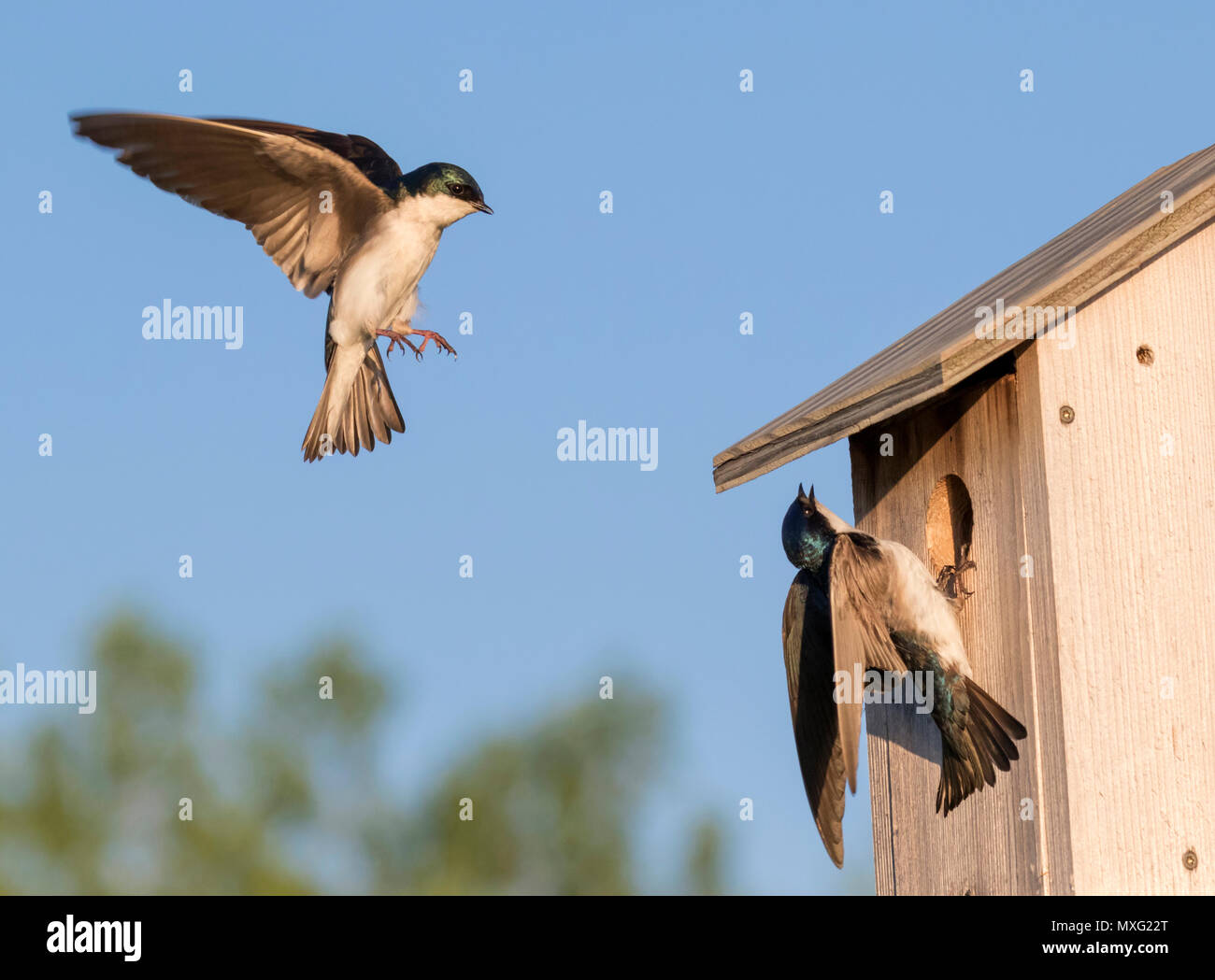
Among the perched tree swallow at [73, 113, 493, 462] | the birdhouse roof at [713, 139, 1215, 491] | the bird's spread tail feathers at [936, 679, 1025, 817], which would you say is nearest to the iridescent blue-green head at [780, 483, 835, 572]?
the birdhouse roof at [713, 139, 1215, 491]

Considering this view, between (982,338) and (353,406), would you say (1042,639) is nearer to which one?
(982,338)

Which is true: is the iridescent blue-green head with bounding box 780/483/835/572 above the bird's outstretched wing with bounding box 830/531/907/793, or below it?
above

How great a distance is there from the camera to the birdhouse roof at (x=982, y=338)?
151 inches

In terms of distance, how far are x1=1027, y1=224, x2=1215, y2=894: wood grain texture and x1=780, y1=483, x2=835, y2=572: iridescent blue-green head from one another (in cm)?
58

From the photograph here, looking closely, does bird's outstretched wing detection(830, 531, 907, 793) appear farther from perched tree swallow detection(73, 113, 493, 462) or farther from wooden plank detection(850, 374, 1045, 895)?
perched tree swallow detection(73, 113, 493, 462)

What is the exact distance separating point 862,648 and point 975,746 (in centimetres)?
39

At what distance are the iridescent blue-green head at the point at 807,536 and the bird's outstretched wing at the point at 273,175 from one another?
1.61m

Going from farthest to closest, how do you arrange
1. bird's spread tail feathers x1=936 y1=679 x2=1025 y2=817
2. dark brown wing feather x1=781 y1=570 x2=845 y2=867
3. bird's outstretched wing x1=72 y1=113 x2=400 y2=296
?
1. bird's outstretched wing x1=72 y1=113 x2=400 y2=296
2. dark brown wing feather x1=781 y1=570 x2=845 y2=867
3. bird's spread tail feathers x1=936 y1=679 x2=1025 y2=817

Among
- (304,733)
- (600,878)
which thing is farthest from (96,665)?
(600,878)

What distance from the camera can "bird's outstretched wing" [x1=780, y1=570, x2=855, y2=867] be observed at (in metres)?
4.19

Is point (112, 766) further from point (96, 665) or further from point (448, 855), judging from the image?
point (448, 855)

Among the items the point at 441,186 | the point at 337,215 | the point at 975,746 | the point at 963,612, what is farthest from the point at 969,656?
the point at 337,215

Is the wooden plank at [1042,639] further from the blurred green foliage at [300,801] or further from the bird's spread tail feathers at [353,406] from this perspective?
the blurred green foliage at [300,801]
